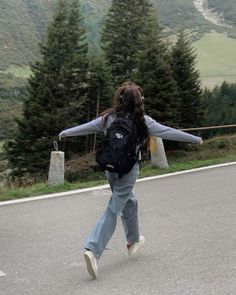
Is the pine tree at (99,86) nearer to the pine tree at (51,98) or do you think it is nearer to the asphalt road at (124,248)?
the pine tree at (51,98)

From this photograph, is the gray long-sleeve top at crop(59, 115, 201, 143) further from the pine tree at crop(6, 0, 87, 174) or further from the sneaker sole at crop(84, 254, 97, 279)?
the pine tree at crop(6, 0, 87, 174)

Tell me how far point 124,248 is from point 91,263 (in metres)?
1.17

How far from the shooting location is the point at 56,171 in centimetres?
1043

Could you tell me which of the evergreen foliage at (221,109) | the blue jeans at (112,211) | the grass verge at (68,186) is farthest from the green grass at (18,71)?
the blue jeans at (112,211)

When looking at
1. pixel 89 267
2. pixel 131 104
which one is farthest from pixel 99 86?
pixel 89 267

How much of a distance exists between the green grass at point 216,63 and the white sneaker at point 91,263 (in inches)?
6043

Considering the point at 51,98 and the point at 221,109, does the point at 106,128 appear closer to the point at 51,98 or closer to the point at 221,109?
the point at 51,98

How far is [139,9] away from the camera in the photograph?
64.8m

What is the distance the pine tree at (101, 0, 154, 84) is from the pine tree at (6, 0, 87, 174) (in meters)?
7.78

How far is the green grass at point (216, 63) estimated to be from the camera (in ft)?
545

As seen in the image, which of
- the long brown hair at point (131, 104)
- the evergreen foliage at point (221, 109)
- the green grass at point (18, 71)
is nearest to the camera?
the long brown hair at point (131, 104)

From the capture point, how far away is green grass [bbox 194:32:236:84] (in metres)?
166

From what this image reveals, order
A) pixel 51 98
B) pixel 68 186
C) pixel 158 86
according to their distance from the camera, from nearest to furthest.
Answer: pixel 68 186 < pixel 158 86 < pixel 51 98

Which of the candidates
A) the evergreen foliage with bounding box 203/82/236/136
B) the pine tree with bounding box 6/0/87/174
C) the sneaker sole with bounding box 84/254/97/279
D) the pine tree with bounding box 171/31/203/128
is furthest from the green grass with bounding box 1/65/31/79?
the sneaker sole with bounding box 84/254/97/279
